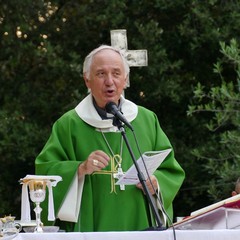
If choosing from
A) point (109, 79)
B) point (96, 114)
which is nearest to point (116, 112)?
point (109, 79)

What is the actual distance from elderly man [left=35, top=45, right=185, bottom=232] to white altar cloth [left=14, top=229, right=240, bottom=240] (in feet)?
3.14

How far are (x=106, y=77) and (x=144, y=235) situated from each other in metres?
1.57

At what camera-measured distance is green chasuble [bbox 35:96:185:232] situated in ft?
19.7

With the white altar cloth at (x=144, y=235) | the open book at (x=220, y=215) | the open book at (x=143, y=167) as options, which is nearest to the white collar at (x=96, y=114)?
the open book at (x=143, y=167)

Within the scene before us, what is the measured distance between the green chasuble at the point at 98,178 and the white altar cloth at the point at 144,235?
42.7 inches

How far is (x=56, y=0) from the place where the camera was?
37.1ft

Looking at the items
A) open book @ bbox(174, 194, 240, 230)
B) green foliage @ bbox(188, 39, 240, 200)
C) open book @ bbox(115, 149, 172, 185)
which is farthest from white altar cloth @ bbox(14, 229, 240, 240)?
green foliage @ bbox(188, 39, 240, 200)

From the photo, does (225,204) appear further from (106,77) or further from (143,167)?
(106,77)

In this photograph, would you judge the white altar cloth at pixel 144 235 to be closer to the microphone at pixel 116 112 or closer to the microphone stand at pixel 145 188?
the microphone stand at pixel 145 188

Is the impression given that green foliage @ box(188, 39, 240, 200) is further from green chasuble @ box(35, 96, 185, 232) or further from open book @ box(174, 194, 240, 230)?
open book @ box(174, 194, 240, 230)

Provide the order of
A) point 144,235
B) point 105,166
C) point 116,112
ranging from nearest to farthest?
point 144,235 → point 116,112 → point 105,166

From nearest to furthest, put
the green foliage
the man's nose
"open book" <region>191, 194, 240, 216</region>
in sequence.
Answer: "open book" <region>191, 194, 240, 216</region>, the man's nose, the green foliage

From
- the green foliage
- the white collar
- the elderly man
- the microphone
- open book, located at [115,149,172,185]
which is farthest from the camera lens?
the green foliage

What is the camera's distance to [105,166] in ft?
19.0
